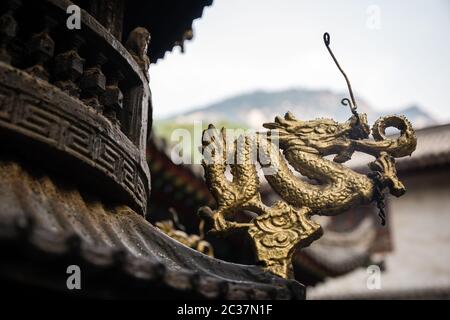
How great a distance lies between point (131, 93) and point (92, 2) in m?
0.58

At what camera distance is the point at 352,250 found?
2130 centimetres

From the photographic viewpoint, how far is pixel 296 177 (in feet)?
12.4

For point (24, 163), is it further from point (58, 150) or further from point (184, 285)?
point (184, 285)

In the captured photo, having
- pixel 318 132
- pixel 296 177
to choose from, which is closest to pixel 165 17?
pixel 318 132

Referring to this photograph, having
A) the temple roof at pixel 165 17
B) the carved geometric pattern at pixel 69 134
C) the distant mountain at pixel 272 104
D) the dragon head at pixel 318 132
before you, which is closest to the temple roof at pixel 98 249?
the carved geometric pattern at pixel 69 134

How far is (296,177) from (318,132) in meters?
0.29

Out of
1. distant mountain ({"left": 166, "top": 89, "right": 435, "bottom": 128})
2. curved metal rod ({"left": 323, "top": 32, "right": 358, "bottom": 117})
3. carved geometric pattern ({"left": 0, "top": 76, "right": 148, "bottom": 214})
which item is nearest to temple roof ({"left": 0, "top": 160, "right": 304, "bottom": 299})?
carved geometric pattern ({"left": 0, "top": 76, "right": 148, "bottom": 214})

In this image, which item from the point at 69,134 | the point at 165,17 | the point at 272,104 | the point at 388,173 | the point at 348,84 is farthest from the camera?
the point at 272,104

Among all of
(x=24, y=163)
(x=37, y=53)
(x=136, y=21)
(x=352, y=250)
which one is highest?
(x=352, y=250)

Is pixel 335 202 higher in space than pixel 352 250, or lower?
lower

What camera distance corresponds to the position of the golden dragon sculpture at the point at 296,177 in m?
3.60

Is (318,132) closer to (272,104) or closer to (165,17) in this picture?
(165,17)
